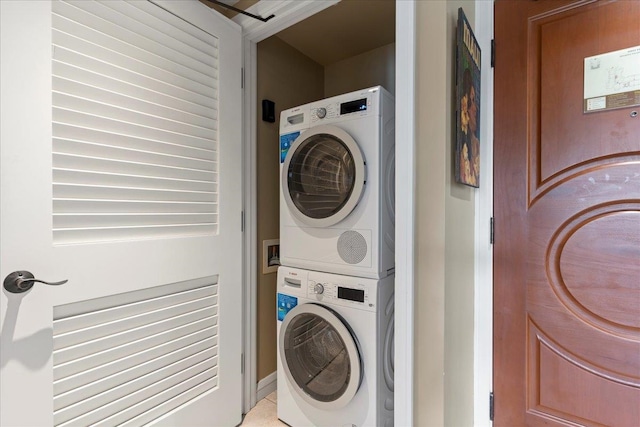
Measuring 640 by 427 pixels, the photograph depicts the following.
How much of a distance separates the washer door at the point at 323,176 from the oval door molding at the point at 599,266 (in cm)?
85

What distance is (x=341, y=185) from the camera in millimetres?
1604

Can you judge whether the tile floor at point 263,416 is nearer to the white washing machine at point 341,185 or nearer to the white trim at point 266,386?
the white trim at point 266,386

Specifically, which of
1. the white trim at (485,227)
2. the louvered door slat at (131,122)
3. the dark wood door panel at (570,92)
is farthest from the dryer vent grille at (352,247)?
the dark wood door panel at (570,92)

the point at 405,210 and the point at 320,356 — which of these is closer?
the point at 405,210

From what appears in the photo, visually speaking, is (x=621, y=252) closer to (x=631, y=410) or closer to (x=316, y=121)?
(x=631, y=410)

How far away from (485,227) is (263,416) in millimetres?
1591

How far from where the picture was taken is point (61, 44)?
3.51 feet

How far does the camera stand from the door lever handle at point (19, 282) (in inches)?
37.2

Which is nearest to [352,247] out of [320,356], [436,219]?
[436,219]

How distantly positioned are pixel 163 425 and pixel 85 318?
0.59 meters

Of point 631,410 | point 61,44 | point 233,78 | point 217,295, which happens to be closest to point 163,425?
point 217,295

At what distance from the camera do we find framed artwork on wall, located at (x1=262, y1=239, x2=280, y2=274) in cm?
205

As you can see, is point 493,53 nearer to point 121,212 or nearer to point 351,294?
point 351,294

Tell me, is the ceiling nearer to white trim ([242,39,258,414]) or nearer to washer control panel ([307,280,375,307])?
white trim ([242,39,258,414])
